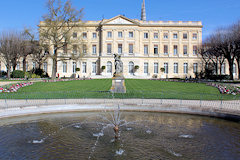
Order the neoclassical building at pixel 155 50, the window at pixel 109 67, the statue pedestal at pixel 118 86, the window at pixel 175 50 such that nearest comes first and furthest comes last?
the statue pedestal at pixel 118 86 → the window at pixel 109 67 → the neoclassical building at pixel 155 50 → the window at pixel 175 50

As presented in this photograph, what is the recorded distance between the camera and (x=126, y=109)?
433 inches

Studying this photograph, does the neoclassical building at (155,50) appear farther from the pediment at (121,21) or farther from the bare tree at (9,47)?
the bare tree at (9,47)

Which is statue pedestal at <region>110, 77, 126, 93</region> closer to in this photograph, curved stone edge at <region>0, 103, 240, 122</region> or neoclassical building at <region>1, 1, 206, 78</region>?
curved stone edge at <region>0, 103, 240, 122</region>

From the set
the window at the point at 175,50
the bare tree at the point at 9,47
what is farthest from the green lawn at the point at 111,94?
the window at the point at 175,50

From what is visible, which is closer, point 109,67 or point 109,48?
point 109,67

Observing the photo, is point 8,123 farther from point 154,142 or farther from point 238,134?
point 238,134

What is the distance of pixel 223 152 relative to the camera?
5.80 m

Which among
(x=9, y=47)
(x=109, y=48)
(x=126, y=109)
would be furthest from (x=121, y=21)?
(x=126, y=109)

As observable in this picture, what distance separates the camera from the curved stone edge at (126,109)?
9297 millimetres

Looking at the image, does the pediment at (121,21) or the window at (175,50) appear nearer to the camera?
the pediment at (121,21)

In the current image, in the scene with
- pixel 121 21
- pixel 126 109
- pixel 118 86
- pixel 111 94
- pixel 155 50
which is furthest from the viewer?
pixel 155 50

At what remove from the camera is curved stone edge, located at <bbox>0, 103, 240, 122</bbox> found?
9.30 meters

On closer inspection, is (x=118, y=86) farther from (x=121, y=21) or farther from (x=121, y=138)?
(x=121, y=21)

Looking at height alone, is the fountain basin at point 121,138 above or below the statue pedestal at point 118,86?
below
